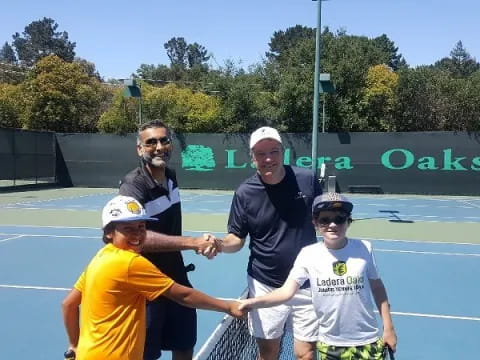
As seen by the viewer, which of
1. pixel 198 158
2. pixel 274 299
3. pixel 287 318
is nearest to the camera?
pixel 274 299

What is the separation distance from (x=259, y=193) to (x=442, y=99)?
92.1ft

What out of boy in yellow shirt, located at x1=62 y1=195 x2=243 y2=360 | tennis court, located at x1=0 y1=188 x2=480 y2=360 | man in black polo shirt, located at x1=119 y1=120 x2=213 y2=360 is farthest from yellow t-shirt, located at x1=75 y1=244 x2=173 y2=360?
tennis court, located at x1=0 y1=188 x2=480 y2=360

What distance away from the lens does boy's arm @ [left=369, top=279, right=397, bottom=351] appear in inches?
107

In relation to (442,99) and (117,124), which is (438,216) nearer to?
(442,99)

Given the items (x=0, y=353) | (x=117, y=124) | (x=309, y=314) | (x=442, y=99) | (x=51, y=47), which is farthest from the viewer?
(x=51, y=47)

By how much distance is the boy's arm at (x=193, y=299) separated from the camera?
2.41 meters

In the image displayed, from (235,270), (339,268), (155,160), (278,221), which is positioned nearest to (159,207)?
(155,160)

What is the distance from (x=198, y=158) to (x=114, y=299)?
72.4 ft

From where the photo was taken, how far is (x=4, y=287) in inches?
269

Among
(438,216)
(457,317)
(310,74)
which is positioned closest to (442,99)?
(310,74)

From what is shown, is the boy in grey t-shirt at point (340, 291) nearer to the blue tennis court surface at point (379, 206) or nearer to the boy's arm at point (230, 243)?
the boy's arm at point (230, 243)

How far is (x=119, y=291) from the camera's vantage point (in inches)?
90.0

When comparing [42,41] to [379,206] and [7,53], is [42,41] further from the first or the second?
[379,206]

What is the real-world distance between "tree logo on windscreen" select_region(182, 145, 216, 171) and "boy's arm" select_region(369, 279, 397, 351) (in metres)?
21.5
